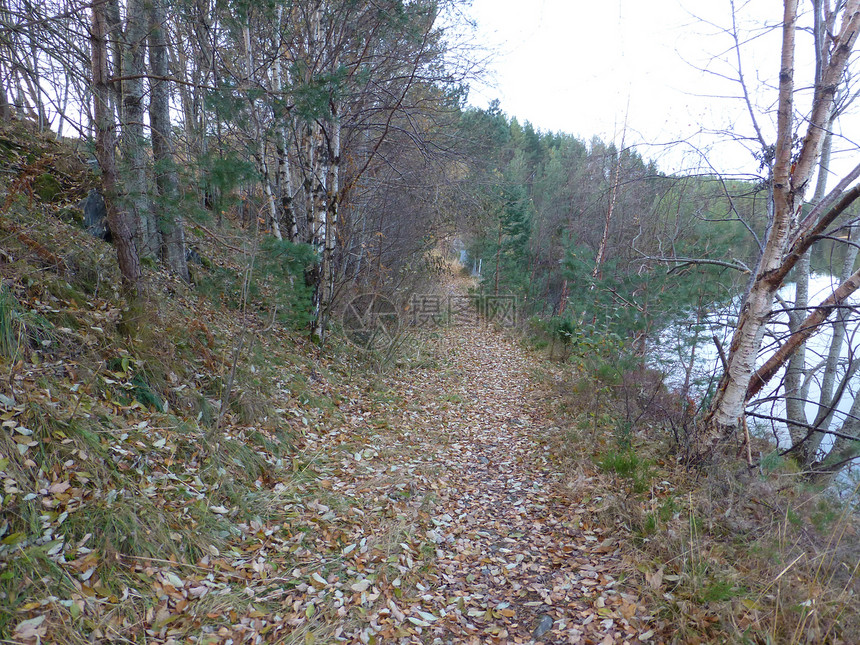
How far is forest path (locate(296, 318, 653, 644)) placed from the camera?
2.78 m

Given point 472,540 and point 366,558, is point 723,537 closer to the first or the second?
point 472,540

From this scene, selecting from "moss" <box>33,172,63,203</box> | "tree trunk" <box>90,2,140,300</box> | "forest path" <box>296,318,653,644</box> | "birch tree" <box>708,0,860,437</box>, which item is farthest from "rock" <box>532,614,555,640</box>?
"moss" <box>33,172,63,203</box>

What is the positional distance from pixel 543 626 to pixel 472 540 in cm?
97

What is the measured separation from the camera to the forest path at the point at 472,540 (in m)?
Answer: 2.78

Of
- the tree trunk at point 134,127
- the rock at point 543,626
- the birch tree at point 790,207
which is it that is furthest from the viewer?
the tree trunk at point 134,127

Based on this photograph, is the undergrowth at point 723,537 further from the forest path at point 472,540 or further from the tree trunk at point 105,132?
the tree trunk at point 105,132

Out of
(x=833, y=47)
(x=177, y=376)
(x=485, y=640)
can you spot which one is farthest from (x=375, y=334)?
(x=833, y=47)

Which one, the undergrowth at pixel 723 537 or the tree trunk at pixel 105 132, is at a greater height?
the tree trunk at pixel 105 132

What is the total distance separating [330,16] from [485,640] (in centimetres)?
713

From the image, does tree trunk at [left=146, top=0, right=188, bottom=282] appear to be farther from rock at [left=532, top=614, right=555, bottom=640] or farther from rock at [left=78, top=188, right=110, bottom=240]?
rock at [left=532, top=614, right=555, bottom=640]

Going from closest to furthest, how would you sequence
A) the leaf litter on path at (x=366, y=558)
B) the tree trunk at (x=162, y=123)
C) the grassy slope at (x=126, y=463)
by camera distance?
the grassy slope at (x=126, y=463)
the leaf litter on path at (x=366, y=558)
the tree trunk at (x=162, y=123)

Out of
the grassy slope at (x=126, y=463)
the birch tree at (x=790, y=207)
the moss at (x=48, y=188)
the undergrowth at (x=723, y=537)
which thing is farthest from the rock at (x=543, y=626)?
the moss at (x=48, y=188)

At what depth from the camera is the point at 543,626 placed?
9.12ft

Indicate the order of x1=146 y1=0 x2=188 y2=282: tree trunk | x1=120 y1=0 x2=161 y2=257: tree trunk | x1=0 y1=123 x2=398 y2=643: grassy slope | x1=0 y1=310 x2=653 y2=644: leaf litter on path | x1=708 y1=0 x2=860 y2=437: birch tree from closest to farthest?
1. x1=0 y1=123 x2=398 y2=643: grassy slope
2. x1=0 y1=310 x2=653 y2=644: leaf litter on path
3. x1=708 y1=0 x2=860 y2=437: birch tree
4. x1=120 y1=0 x2=161 y2=257: tree trunk
5. x1=146 y1=0 x2=188 y2=282: tree trunk
